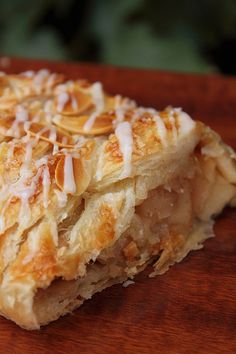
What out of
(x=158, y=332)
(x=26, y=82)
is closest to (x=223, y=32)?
(x=26, y=82)

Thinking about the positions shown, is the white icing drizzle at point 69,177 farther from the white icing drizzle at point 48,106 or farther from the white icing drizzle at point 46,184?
the white icing drizzle at point 48,106

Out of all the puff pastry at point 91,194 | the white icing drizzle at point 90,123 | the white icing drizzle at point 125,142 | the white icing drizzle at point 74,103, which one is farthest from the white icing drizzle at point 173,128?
the white icing drizzle at point 74,103

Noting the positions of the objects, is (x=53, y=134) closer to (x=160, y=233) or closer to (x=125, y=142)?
(x=125, y=142)

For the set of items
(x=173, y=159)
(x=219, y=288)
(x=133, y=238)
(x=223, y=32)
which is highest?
(x=223, y=32)

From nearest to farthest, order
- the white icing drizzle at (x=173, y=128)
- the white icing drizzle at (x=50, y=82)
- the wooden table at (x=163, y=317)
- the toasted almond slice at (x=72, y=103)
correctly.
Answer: the wooden table at (x=163, y=317), the white icing drizzle at (x=173, y=128), the toasted almond slice at (x=72, y=103), the white icing drizzle at (x=50, y=82)

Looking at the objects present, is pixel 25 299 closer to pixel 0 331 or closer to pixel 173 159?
pixel 0 331

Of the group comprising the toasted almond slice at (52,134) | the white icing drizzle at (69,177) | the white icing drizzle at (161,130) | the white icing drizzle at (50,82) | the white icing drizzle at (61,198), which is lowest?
the white icing drizzle at (61,198)

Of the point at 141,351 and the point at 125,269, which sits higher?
the point at 125,269
